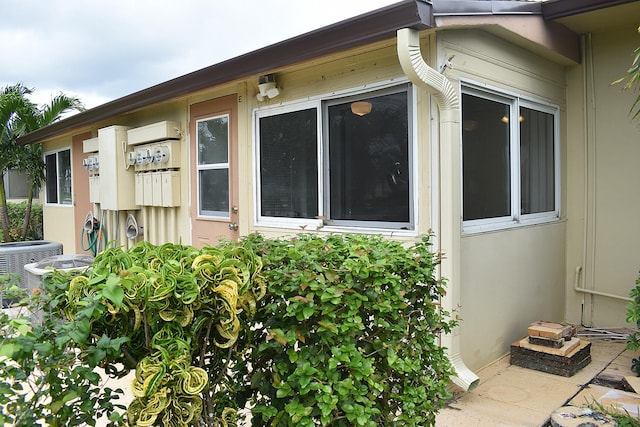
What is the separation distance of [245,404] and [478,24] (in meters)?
2.89

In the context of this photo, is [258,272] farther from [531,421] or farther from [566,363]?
[566,363]

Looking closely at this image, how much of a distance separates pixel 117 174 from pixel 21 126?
15.9ft

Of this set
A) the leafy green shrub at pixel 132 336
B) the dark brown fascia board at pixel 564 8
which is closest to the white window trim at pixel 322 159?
the leafy green shrub at pixel 132 336

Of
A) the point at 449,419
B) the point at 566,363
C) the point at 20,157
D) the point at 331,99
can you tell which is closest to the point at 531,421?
the point at 449,419

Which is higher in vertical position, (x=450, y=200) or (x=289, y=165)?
(x=289, y=165)

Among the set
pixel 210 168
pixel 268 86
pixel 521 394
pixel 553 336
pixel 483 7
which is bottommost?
pixel 521 394

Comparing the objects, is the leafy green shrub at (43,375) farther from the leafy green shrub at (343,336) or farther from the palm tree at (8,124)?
the palm tree at (8,124)

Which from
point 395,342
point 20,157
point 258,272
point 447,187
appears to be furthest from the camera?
point 20,157

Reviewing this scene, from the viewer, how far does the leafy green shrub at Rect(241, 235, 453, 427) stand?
72.7 inches

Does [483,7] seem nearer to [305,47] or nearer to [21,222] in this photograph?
[305,47]

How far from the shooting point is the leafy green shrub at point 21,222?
11344 mm

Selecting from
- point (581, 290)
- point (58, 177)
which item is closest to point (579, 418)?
point (581, 290)

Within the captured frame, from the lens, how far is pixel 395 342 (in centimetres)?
207

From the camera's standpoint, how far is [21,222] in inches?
479
